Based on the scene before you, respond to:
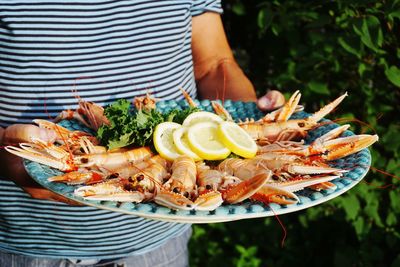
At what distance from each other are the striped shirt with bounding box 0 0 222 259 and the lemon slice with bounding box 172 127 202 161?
1.27 ft

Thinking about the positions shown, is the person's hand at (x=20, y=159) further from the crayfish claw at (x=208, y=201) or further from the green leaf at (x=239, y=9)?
the green leaf at (x=239, y=9)

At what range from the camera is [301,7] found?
3.46 metres

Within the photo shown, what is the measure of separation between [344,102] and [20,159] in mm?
1844

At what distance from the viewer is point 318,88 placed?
130 inches

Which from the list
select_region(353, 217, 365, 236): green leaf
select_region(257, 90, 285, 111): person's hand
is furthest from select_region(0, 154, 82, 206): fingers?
select_region(353, 217, 365, 236): green leaf

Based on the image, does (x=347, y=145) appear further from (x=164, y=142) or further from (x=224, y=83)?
(x=224, y=83)

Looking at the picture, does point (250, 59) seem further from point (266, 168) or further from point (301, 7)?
point (266, 168)

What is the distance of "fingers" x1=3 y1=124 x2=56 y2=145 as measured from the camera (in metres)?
2.11

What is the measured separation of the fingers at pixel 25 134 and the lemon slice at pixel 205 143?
491 mm

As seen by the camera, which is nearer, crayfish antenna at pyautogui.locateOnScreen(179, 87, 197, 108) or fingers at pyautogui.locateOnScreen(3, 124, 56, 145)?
fingers at pyautogui.locateOnScreen(3, 124, 56, 145)

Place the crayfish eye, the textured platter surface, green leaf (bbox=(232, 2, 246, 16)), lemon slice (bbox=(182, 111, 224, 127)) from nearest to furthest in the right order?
the textured platter surface → the crayfish eye → lemon slice (bbox=(182, 111, 224, 127)) → green leaf (bbox=(232, 2, 246, 16))

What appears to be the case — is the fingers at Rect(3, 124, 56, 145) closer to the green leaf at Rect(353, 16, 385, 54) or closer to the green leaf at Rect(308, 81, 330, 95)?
the green leaf at Rect(353, 16, 385, 54)

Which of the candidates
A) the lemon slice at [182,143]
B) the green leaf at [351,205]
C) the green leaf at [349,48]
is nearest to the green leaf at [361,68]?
the green leaf at [349,48]

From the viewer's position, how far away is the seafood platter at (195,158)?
178 centimetres
